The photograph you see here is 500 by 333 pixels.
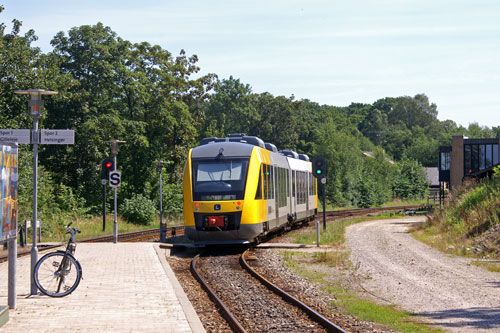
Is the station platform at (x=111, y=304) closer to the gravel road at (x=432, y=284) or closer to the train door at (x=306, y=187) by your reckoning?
the gravel road at (x=432, y=284)

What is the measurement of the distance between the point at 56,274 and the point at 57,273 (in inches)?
1.0

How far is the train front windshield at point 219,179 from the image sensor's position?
2097 centimetres

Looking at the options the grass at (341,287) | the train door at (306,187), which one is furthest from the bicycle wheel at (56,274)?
the train door at (306,187)

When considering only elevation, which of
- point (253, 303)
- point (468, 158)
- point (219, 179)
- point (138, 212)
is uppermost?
point (468, 158)

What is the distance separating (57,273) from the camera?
40.3ft

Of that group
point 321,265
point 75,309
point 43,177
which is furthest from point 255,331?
point 43,177

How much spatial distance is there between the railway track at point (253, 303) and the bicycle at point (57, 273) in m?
2.58

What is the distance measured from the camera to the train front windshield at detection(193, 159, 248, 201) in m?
21.0

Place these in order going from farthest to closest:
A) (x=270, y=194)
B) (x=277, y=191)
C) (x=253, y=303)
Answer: (x=277, y=191)
(x=270, y=194)
(x=253, y=303)

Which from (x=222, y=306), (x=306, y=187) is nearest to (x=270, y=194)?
(x=306, y=187)

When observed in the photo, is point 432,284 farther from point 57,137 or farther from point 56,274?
point 57,137

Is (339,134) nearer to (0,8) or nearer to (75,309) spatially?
(0,8)

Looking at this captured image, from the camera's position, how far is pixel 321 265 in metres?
18.3

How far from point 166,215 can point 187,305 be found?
117 feet
